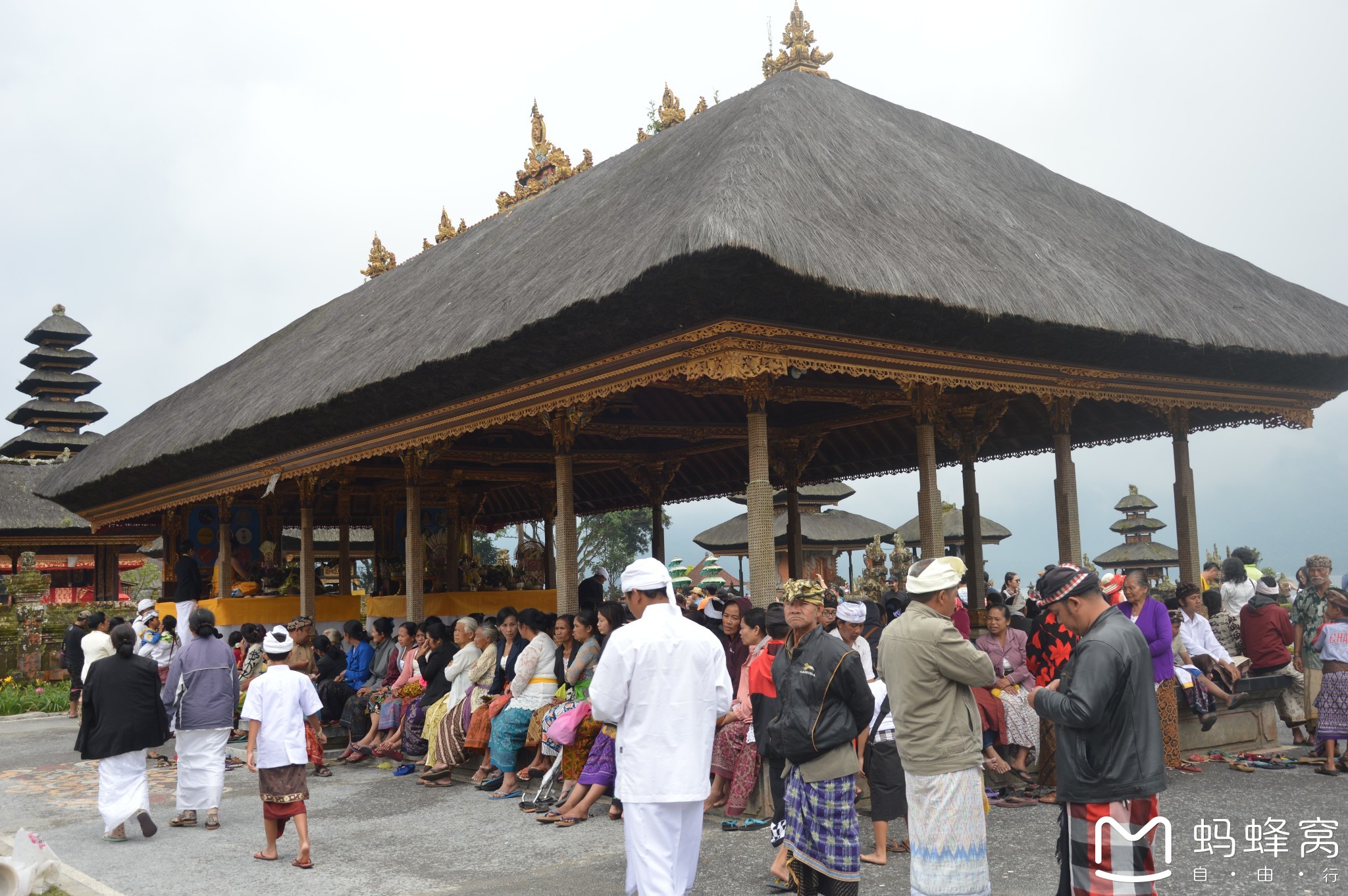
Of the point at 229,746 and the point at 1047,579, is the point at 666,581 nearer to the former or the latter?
the point at 1047,579

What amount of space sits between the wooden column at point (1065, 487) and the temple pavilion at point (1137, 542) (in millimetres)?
22636

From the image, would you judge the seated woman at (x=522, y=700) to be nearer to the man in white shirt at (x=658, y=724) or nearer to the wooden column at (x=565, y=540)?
the wooden column at (x=565, y=540)

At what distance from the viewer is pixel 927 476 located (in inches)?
409

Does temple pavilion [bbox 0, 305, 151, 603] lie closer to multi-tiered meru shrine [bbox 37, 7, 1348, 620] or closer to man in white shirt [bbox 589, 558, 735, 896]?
multi-tiered meru shrine [bbox 37, 7, 1348, 620]

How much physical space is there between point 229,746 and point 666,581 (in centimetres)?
970

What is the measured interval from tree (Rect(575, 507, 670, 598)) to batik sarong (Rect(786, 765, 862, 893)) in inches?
1598

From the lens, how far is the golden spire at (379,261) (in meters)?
20.0

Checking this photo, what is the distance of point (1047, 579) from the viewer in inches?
170

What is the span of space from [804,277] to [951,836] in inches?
167

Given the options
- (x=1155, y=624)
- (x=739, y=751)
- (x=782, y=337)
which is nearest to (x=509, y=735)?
(x=739, y=751)

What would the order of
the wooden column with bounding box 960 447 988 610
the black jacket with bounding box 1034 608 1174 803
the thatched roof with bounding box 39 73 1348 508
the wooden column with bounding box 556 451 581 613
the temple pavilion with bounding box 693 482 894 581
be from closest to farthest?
1. the black jacket with bounding box 1034 608 1174 803
2. the thatched roof with bounding box 39 73 1348 508
3. the wooden column with bounding box 556 451 581 613
4. the wooden column with bounding box 960 447 988 610
5. the temple pavilion with bounding box 693 482 894 581

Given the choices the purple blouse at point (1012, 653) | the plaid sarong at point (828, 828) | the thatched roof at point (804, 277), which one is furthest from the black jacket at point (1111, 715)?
the purple blouse at point (1012, 653)

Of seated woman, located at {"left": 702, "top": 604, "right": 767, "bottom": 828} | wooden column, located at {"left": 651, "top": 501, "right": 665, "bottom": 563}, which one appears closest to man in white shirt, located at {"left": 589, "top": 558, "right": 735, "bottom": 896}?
seated woman, located at {"left": 702, "top": 604, "right": 767, "bottom": 828}

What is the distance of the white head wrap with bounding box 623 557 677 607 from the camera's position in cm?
532
